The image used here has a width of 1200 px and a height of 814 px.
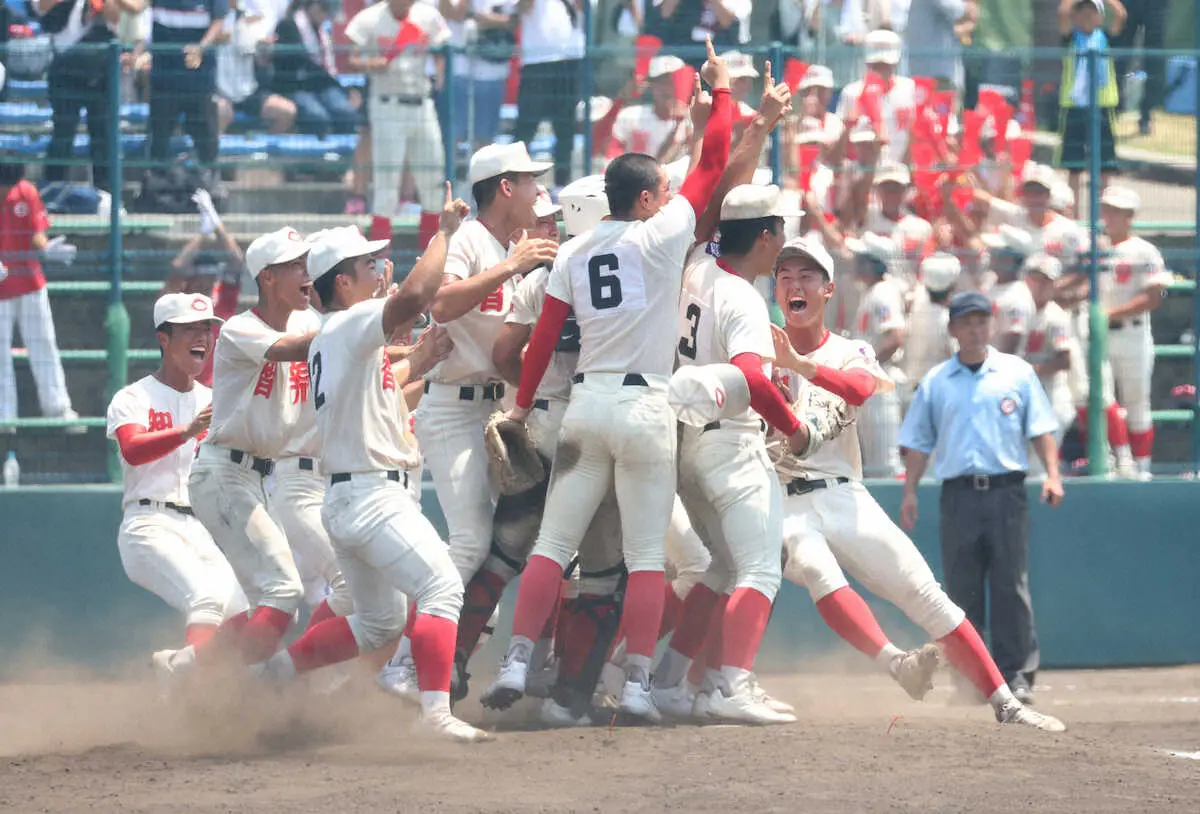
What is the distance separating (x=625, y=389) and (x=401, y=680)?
1538 mm

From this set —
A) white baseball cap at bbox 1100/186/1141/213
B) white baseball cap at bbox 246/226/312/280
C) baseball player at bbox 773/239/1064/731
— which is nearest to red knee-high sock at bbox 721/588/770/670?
baseball player at bbox 773/239/1064/731

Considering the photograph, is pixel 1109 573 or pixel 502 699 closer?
pixel 502 699

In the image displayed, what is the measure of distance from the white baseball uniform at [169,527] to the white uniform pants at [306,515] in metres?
0.36

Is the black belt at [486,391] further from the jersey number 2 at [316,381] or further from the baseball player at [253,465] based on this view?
the jersey number 2 at [316,381]

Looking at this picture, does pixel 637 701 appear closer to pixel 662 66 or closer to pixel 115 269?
pixel 662 66

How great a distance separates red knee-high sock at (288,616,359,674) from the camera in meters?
7.66

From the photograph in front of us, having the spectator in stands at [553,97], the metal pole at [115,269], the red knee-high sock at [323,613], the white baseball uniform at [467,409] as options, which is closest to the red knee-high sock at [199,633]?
the red knee-high sock at [323,613]

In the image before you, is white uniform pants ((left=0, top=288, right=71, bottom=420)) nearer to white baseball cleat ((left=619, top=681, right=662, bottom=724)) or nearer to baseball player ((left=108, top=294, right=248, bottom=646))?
baseball player ((left=108, top=294, right=248, bottom=646))

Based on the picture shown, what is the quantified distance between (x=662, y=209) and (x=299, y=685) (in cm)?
254

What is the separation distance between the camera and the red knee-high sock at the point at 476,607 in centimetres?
783

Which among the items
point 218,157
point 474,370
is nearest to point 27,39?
point 218,157

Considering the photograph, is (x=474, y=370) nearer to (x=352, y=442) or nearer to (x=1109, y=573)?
(x=352, y=442)

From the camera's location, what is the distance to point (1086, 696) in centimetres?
984

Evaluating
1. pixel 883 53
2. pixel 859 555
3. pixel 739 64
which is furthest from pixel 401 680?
pixel 883 53
